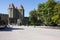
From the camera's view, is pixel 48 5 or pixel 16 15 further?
pixel 16 15

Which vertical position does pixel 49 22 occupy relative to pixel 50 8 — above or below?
below

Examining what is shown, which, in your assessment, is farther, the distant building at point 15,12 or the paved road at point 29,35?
the distant building at point 15,12

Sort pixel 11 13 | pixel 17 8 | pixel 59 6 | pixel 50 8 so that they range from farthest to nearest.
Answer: pixel 17 8 → pixel 11 13 → pixel 50 8 → pixel 59 6

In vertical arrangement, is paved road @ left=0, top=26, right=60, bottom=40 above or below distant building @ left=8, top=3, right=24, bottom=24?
below

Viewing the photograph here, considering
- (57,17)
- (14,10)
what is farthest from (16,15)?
(57,17)

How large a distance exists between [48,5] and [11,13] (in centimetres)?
9785

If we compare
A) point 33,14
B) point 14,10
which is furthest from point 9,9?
point 33,14

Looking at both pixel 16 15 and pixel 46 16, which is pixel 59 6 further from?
pixel 16 15

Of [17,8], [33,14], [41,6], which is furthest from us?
[17,8]

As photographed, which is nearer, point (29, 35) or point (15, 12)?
point (29, 35)

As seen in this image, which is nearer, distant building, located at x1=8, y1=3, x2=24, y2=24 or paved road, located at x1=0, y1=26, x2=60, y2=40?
paved road, located at x1=0, y1=26, x2=60, y2=40

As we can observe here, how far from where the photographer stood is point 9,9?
16012 centimetres

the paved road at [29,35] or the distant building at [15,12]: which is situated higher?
the distant building at [15,12]

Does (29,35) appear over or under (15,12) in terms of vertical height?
under
